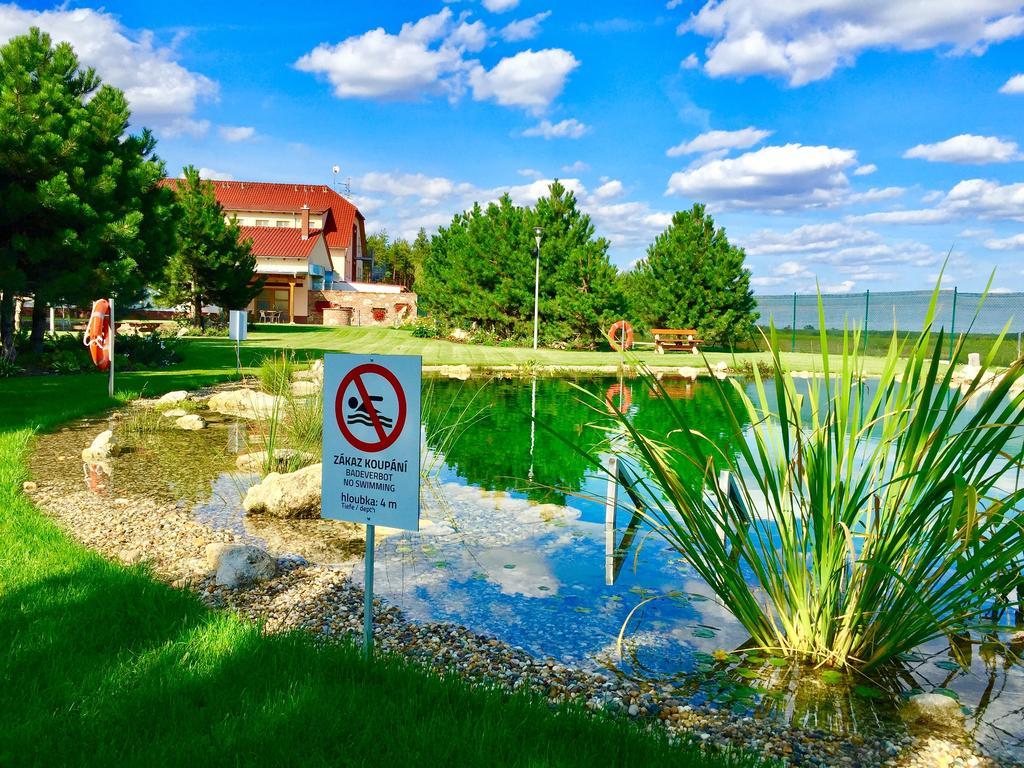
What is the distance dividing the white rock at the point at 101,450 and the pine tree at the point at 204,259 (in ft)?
79.2

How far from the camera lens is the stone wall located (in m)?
48.0

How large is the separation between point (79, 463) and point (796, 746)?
24.3 ft

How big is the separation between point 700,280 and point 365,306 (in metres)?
24.4

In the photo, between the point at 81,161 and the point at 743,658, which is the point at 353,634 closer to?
the point at 743,658

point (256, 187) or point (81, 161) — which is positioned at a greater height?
point (256, 187)

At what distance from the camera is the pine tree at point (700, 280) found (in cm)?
2955

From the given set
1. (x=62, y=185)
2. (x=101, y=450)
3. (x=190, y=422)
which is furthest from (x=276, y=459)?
(x=62, y=185)

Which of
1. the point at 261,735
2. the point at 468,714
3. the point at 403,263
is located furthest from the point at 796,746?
the point at 403,263

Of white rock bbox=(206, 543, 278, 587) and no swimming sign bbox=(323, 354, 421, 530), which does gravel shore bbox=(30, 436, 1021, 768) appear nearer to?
white rock bbox=(206, 543, 278, 587)

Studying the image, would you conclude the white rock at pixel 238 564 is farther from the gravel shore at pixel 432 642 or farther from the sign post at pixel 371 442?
the sign post at pixel 371 442

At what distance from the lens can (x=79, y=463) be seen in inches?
320

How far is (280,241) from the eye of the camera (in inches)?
1917

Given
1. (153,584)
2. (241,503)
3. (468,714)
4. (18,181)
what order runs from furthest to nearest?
(18,181), (241,503), (153,584), (468,714)

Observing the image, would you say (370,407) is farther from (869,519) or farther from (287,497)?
(287,497)
